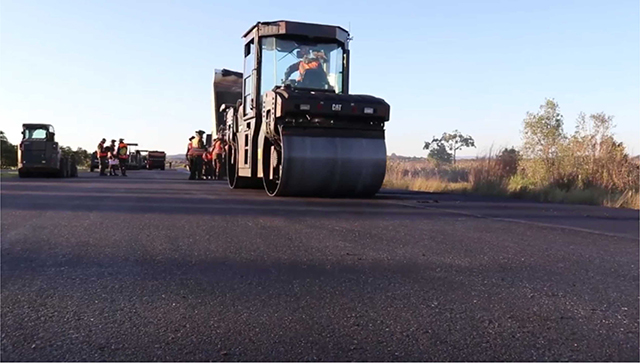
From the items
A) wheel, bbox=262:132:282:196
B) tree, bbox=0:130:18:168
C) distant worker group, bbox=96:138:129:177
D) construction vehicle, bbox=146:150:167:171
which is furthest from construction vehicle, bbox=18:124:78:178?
construction vehicle, bbox=146:150:167:171

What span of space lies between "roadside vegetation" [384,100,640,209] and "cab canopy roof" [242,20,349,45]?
19.5 feet

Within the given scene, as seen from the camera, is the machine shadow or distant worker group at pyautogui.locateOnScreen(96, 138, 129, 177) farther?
distant worker group at pyautogui.locateOnScreen(96, 138, 129, 177)

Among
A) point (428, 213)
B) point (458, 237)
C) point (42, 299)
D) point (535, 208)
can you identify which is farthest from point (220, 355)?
point (535, 208)

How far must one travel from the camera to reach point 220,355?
332 cm

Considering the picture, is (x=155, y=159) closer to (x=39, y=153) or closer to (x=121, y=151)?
(x=121, y=151)

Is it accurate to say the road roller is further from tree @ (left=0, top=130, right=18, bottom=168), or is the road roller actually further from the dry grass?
tree @ (left=0, top=130, right=18, bottom=168)

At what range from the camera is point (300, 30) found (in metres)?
14.4

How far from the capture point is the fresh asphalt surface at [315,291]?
3.48 metres

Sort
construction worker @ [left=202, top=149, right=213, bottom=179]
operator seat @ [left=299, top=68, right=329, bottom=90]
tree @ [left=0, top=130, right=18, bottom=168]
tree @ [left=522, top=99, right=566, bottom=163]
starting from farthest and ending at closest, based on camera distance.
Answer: tree @ [left=0, top=130, right=18, bottom=168] → construction worker @ [left=202, top=149, right=213, bottom=179] → tree @ [left=522, top=99, right=566, bottom=163] → operator seat @ [left=299, top=68, right=329, bottom=90]

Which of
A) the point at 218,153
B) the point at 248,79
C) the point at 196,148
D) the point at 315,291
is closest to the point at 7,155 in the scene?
the point at 196,148

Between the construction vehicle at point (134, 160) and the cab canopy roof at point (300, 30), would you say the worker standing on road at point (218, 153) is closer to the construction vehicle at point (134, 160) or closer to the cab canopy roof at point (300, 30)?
the cab canopy roof at point (300, 30)

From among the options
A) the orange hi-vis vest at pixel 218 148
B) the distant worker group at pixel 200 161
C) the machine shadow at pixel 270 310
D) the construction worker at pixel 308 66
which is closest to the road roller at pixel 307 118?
the construction worker at pixel 308 66

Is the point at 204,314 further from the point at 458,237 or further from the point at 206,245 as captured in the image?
the point at 458,237

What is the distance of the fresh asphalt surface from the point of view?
3477 mm
